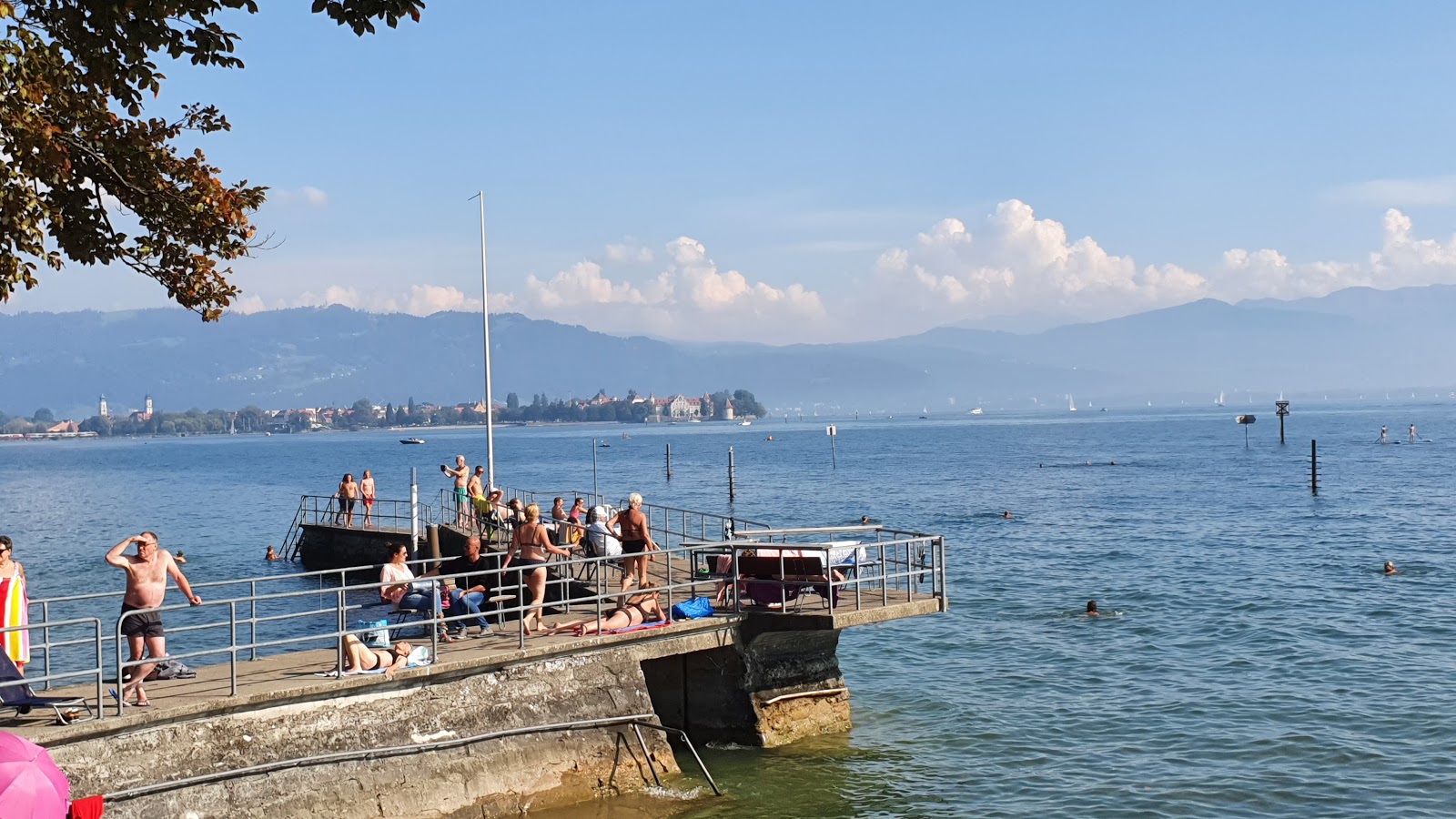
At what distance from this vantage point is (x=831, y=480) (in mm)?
93000

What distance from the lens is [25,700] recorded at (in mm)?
11344

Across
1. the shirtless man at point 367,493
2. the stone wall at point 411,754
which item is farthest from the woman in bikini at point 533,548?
the shirtless man at point 367,493

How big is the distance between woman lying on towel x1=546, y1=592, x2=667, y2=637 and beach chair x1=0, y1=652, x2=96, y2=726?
18.3ft

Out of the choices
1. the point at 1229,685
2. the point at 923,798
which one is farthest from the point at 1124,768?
the point at 1229,685

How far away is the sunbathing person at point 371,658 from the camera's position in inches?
534

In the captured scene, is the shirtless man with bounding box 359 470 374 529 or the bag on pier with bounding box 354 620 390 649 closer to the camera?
the bag on pier with bounding box 354 620 390 649

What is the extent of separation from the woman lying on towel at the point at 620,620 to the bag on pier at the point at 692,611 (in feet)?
0.59

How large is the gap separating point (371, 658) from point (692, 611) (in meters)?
4.33

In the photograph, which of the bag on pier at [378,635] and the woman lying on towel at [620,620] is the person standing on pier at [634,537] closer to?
the woman lying on towel at [620,620]

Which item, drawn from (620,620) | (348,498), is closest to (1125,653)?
(620,620)

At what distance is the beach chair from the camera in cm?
1129

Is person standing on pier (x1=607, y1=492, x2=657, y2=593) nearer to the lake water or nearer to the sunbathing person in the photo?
the lake water

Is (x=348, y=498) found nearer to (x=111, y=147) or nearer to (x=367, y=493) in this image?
(x=367, y=493)

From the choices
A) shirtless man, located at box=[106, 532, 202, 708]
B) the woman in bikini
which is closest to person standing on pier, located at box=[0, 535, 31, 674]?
shirtless man, located at box=[106, 532, 202, 708]
